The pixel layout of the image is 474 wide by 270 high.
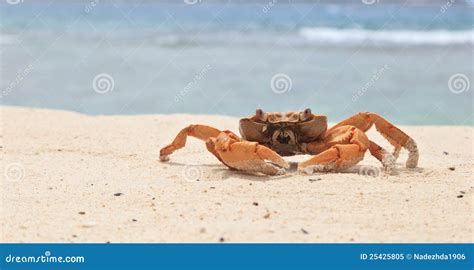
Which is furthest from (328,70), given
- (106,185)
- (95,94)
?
(106,185)

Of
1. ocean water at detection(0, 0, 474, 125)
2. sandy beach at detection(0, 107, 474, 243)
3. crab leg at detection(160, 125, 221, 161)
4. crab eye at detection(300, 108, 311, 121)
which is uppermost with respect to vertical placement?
ocean water at detection(0, 0, 474, 125)

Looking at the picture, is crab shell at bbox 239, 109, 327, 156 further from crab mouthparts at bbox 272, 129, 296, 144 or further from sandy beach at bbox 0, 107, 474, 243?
sandy beach at bbox 0, 107, 474, 243

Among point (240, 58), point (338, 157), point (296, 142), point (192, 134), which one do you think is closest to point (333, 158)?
point (338, 157)

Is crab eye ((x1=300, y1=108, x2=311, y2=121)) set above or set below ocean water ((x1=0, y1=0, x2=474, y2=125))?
below

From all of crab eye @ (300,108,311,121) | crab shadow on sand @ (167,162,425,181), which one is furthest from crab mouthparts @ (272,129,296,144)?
crab shadow on sand @ (167,162,425,181)

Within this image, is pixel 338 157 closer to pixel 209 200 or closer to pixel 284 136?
pixel 284 136

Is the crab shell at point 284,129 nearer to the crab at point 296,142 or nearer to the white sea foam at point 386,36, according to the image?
the crab at point 296,142

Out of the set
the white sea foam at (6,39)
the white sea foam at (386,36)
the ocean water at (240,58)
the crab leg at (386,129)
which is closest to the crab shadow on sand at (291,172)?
the crab leg at (386,129)
